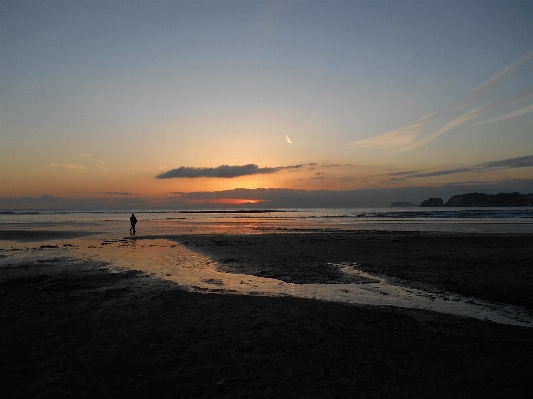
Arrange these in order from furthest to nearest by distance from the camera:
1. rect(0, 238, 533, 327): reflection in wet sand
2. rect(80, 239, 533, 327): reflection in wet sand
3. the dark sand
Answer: rect(0, 238, 533, 327): reflection in wet sand, rect(80, 239, 533, 327): reflection in wet sand, the dark sand

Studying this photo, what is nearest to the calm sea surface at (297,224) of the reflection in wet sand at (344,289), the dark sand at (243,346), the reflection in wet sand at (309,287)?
the reflection in wet sand at (309,287)

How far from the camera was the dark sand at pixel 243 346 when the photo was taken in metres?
6.16

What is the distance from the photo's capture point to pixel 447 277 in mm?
15562

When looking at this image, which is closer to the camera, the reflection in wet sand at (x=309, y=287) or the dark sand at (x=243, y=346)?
the dark sand at (x=243, y=346)

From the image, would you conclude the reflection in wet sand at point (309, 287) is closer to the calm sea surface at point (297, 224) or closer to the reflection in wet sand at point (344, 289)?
the reflection in wet sand at point (344, 289)

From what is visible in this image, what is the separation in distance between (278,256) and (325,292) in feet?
31.8

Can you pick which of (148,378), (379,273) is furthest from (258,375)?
(379,273)

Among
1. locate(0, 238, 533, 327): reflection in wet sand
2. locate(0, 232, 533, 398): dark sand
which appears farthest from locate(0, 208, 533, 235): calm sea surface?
locate(0, 232, 533, 398): dark sand

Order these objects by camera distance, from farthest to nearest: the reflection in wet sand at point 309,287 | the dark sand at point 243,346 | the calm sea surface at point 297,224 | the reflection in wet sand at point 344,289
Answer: the calm sea surface at point 297,224 < the reflection in wet sand at point 309,287 < the reflection in wet sand at point 344,289 < the dark sand at point 243,346

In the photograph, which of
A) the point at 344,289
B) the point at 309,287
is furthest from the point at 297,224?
the point at 344,289

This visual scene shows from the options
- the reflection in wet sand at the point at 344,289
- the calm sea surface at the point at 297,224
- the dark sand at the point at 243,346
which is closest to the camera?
the dark sand at the point at 243,346

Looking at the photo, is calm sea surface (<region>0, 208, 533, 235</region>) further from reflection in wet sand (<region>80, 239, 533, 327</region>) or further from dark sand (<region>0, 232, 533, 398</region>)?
dark sand (<region>0, 232, 533, 398</region>)

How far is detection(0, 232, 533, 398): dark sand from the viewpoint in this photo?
6.16 meters

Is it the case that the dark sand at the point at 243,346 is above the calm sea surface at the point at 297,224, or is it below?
above
